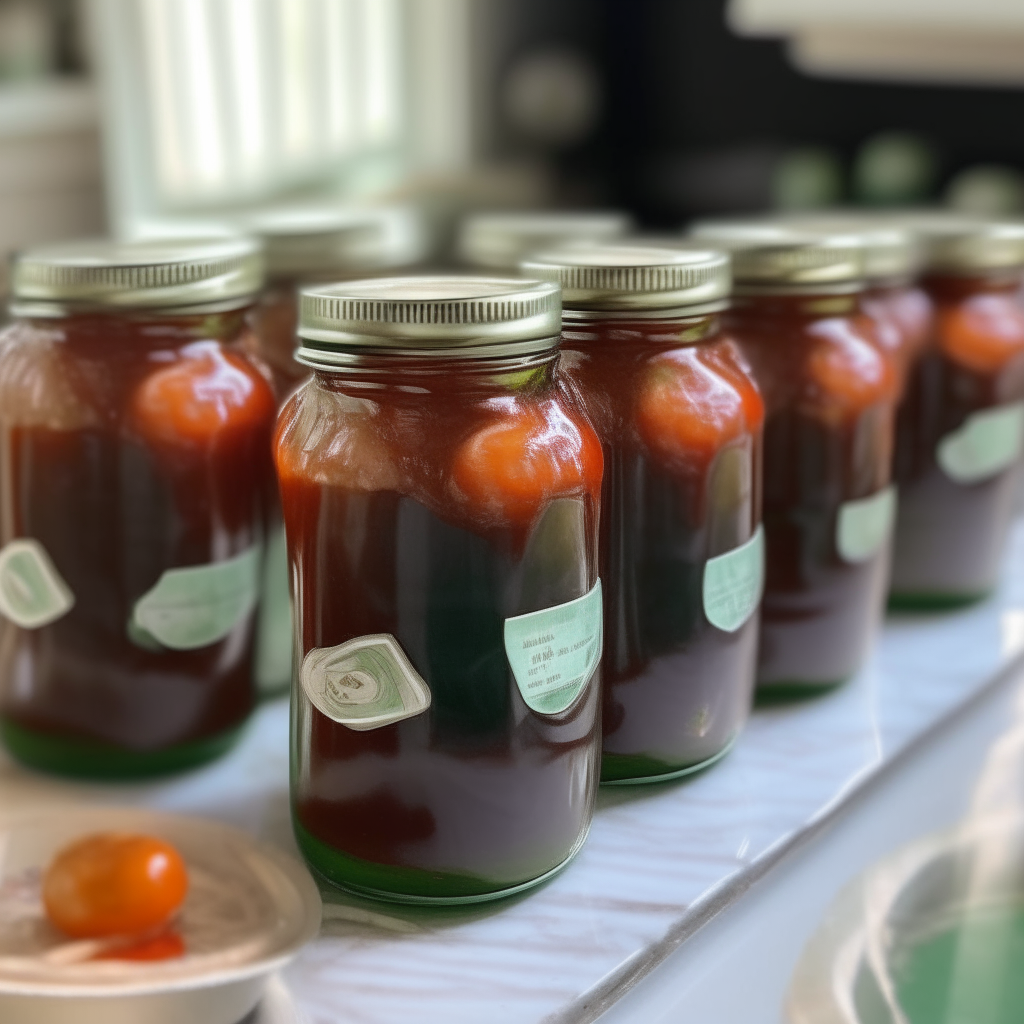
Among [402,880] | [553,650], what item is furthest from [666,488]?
[402,880]

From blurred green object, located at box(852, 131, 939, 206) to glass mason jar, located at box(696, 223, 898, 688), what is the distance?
31.0 inches

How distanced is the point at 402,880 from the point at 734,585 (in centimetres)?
23

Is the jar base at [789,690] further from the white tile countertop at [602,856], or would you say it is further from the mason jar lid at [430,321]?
the mason jar lid at [430,321]

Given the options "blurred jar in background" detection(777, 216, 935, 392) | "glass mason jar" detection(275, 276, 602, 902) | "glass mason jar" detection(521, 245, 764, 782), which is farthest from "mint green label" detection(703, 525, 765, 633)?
"blurred jar in background" detection(777, 216, 935, 392)

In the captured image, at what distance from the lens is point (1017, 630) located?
98 centimetres

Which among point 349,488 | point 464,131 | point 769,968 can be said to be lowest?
point 769,968

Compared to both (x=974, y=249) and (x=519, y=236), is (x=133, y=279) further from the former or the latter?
(x=974, y=249)

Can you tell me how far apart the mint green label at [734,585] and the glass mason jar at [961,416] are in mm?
275

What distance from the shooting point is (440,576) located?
0.56 m

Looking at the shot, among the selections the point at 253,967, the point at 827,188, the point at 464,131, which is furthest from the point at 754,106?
the point at 253,967

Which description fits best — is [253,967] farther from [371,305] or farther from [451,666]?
[371,305]

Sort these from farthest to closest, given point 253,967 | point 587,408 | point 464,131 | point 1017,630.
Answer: point 464,131
point 1017,630
point 587,408
point 253,967

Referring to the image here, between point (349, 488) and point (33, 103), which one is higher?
point (33, 103)

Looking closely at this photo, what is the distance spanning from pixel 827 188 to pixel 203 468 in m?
1.16
